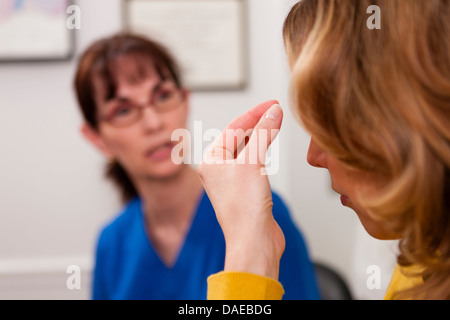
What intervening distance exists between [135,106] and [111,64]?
11cm

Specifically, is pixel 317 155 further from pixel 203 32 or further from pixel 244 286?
pixel 203 32

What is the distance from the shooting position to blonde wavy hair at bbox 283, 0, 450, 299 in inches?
13.5

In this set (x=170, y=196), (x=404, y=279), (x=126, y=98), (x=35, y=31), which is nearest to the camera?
(x=404, y=279)

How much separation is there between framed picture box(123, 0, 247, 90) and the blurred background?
0.02 metres

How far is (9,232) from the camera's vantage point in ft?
4.39

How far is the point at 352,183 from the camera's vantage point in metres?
0.41

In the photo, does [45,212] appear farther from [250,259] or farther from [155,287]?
[250,259]

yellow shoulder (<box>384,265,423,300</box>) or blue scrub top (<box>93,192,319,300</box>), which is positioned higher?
yellow shoulder (<box>384,265,423,300</box>)

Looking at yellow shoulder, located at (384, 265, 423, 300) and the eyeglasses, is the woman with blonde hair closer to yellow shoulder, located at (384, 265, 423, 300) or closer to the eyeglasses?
yellow shoulder, located at (384, 265, 423, 300)

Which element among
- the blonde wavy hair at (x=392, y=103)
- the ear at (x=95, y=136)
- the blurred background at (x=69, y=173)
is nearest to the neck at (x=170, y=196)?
the ear at (x=95, y=136)

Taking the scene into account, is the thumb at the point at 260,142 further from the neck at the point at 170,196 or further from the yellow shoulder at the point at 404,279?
the neck at the point at 170,196

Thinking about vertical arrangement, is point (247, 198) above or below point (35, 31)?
below

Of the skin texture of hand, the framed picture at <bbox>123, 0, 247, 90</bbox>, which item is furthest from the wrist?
the framed picture at <bbox>123, 0, 247, 90</bbox>

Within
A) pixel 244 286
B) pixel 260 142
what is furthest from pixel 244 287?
pixel 260 142
